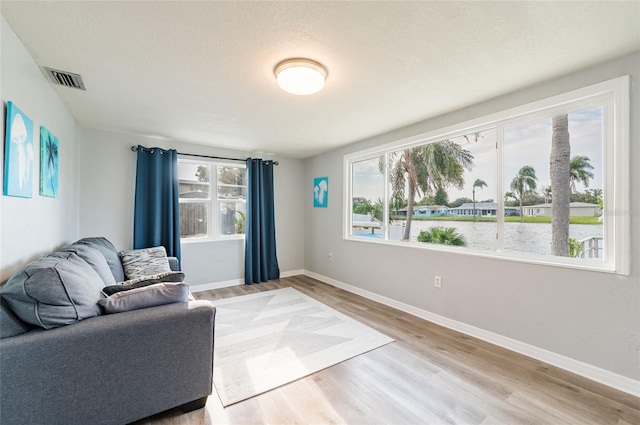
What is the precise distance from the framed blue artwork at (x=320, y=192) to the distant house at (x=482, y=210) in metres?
2.20

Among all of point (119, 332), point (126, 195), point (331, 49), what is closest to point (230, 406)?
point (119, 332)

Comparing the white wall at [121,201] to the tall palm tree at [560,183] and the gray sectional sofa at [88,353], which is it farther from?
the tall palm tree at [560,183]

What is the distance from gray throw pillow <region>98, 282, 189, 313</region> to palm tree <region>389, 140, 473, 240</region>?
8.83 feet

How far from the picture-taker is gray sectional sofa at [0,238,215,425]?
1.17m

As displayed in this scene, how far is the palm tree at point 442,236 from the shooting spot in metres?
2.89

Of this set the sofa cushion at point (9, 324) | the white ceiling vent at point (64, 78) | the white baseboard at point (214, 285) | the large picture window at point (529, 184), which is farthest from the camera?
the white baseboard at point (214, 285)

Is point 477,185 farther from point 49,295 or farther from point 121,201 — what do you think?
point 121,201

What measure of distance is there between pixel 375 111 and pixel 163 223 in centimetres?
323

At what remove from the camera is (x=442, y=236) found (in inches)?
119

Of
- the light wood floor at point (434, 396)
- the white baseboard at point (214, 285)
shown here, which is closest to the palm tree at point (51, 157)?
the light wood floor at point (434, 396)

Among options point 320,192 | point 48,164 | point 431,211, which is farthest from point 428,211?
point 48,164

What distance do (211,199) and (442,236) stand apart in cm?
347

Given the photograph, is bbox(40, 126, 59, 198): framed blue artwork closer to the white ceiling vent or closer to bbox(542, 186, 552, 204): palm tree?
the white ceiling vent

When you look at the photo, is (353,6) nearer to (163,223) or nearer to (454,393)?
(454,393)
